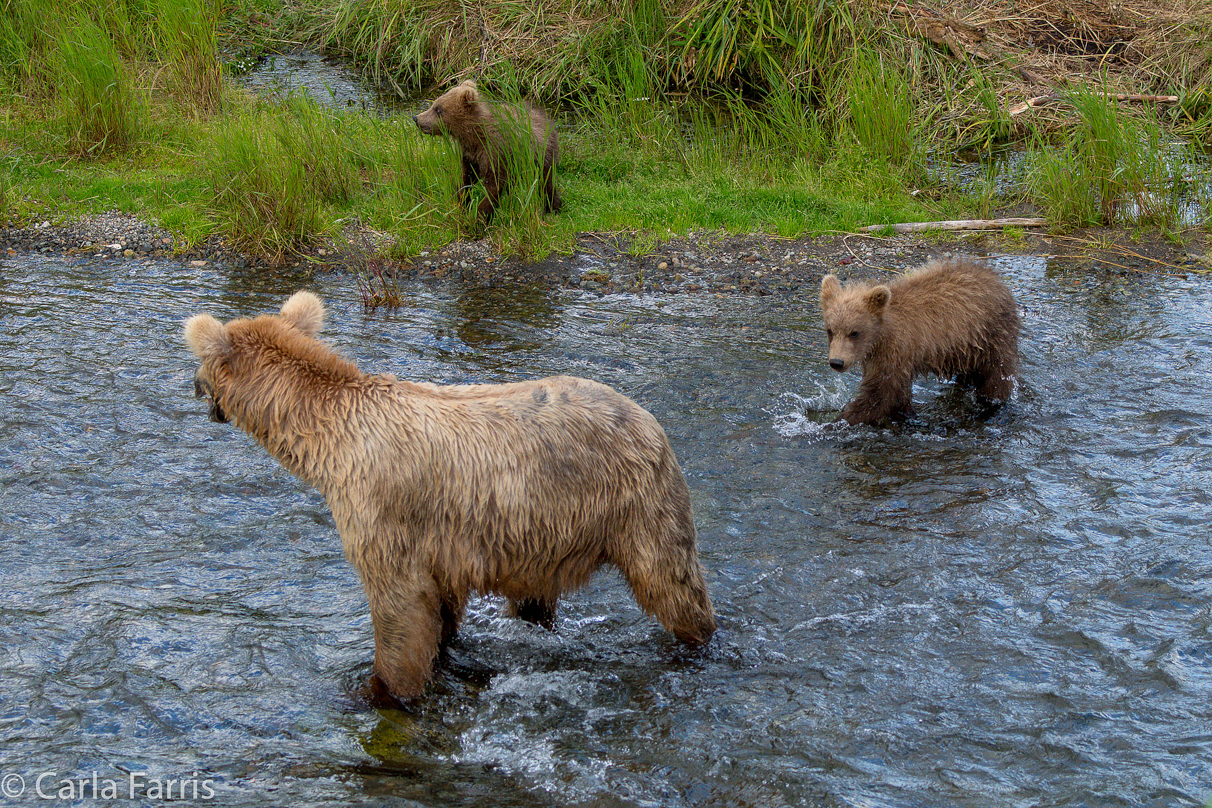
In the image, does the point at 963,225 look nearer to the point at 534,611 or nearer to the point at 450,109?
the point at 450,109

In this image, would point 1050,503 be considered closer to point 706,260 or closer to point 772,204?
point 706,260

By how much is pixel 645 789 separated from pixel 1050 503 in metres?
3.01

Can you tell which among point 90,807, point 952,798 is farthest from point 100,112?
point 952,798

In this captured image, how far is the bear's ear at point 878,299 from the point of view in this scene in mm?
6383

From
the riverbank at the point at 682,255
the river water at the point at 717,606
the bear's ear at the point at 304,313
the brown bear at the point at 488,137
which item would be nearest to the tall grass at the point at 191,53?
the riverbank at the point at 682,255

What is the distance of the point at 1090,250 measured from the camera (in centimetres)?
884

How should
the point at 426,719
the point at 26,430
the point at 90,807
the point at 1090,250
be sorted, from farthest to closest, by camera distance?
the point at 1090,250
the point at 26,430
the point at 426,719
the point at 90,807

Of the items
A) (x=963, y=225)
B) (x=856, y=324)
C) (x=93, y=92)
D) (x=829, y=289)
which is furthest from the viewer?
(x=93, y=92)

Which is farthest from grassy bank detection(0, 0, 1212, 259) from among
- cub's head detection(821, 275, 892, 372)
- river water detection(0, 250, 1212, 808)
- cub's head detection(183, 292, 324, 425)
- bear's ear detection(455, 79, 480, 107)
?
cub's head detection(183, 292, 324, 425)

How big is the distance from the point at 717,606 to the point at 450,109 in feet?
20.6

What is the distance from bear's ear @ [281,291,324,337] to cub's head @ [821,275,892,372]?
3404 millimetres

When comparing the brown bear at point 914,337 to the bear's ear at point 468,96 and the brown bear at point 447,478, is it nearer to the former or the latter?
the brown bear at point 447,478

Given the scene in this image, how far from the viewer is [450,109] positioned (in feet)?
30.6

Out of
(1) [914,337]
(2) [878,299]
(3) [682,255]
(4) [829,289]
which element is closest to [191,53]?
(3) [682,255]
